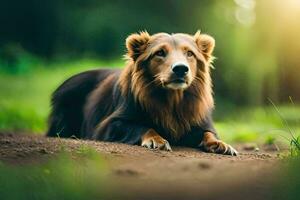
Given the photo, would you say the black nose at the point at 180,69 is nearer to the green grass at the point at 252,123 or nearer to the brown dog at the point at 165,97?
the brown dog at the point at 165,97

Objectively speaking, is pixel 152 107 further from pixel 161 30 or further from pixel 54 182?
pixel 161 30

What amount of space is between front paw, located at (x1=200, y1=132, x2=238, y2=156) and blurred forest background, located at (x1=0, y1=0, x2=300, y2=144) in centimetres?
641

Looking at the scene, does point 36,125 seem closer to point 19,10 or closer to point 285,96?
point 19,10

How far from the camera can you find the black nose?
6.56 m

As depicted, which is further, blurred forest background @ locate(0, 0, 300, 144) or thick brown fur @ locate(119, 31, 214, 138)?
blurred forest background @ locate(0, 0, 300, 144)

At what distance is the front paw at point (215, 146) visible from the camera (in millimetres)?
6570

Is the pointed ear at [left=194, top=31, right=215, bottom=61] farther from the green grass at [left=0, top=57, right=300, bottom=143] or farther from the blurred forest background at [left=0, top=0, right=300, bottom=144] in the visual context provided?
the blurred forest background at [left=0, top=0, right=300, bottom=144]

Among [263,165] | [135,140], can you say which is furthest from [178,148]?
[263,165]

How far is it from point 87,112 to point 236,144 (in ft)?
8.58

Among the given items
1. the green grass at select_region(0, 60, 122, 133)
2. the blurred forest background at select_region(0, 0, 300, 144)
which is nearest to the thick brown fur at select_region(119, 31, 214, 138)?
the green grass at select_region(0, 60, 122, 133)

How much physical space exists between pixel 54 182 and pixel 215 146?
243cm

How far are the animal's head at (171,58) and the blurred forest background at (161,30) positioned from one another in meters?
6.06

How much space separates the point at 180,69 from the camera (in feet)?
21.6

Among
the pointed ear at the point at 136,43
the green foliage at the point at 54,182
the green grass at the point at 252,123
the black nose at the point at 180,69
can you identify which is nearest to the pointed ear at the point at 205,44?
the pointed ear at the point at 136,43
